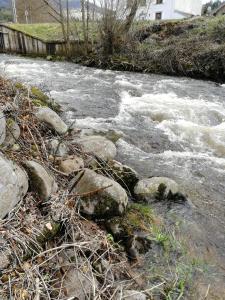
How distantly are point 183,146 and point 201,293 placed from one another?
→ 3452 millimetres

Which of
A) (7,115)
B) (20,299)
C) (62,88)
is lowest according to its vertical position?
(62,88)

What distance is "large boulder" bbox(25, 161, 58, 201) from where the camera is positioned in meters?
3.14

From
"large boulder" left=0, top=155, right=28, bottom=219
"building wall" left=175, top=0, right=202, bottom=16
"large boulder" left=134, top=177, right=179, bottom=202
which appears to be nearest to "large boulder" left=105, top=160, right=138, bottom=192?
"large boulder" left=134, top=177, right=179, bottom=202

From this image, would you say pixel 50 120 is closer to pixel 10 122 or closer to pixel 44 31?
pixel 10 122

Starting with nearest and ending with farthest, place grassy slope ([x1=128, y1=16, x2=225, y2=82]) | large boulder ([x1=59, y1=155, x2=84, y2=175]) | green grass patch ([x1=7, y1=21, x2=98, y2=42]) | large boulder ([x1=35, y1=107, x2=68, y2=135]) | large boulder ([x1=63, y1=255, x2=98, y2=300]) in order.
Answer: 1. large boulder ([x1=63, y1=255, x2=98, y2=300])
2. large boulder ([x1=59, y1=155, x2=84, y2=175])
3. large boulder ([x1=35, y1=107, x2=68, y2=135])
4. grassy slope ([x1=128, y1=16, x2=225, y2=82])
5. green grass patch ([x1=7, y1=21, x2=98, y2=42])

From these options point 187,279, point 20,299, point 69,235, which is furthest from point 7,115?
point 187,279

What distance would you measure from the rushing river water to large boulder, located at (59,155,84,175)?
1.30 meters

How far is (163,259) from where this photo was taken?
3.34 meters

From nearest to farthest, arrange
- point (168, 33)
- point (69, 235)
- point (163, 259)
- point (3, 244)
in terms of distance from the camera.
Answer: point (3, 244), point (69, 235), point (163, 259), point (168, 33)

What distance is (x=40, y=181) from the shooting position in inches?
124

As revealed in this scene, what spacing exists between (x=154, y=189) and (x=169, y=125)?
2.97 metres

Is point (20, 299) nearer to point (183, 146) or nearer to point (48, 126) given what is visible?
point (48, 126)

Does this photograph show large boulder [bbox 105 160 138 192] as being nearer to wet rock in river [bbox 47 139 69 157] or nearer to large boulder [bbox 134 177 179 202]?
large boulder [bbox 134 177 179 202]

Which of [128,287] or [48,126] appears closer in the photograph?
[128,287]
